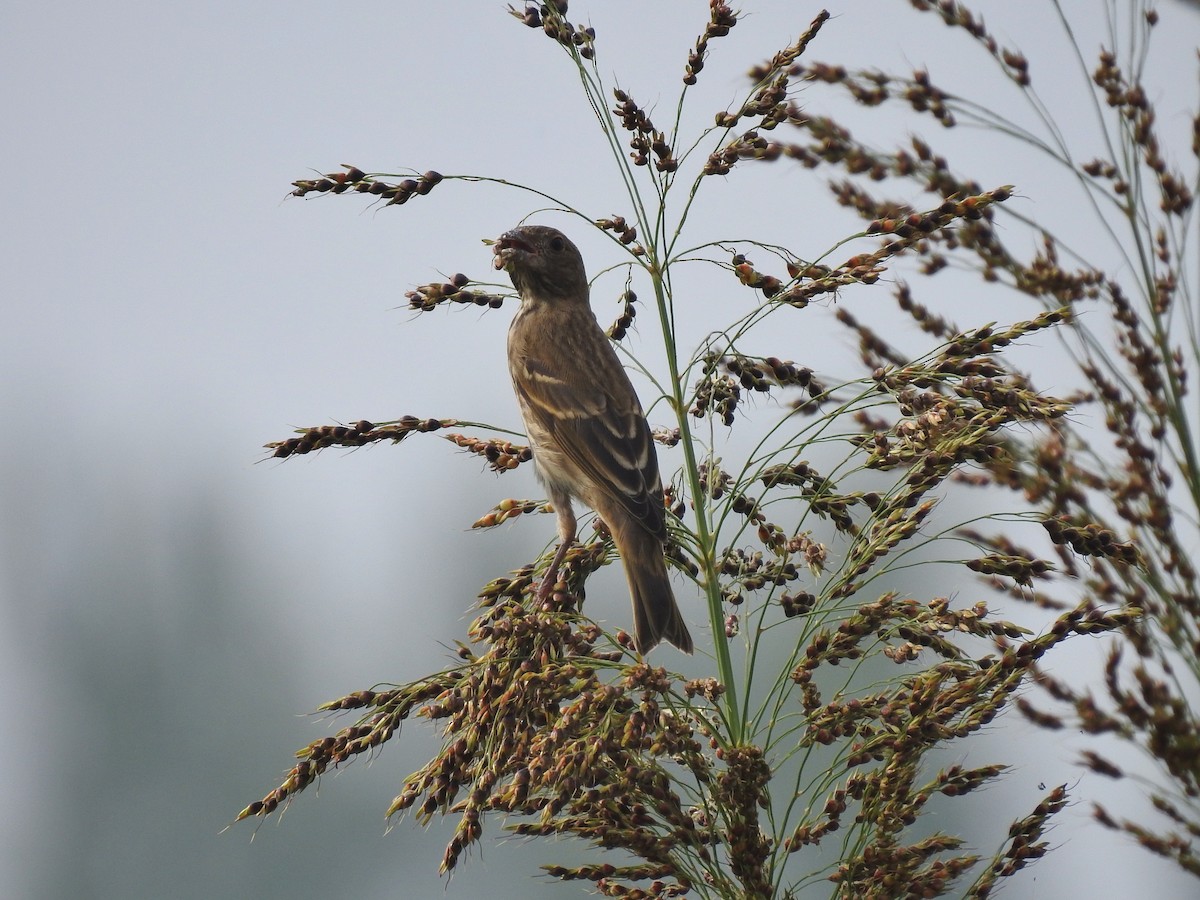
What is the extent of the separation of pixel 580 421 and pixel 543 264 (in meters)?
0.93

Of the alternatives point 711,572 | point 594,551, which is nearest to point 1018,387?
point 711,572

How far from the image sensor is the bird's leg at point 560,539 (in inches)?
133

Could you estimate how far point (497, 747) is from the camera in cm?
279

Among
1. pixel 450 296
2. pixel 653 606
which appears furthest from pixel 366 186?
pixel 653 606

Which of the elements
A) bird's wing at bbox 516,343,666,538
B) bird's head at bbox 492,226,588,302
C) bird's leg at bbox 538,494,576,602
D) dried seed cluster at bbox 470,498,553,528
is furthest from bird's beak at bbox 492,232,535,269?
dried seed cluster at bbox 470,498,553,528

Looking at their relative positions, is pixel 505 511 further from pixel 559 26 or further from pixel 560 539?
pixel 559 26

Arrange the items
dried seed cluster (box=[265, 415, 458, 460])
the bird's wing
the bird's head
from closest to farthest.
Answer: dried seed cluster (box=[265, 415, 458, 460])
the bird's wing
the bird's head

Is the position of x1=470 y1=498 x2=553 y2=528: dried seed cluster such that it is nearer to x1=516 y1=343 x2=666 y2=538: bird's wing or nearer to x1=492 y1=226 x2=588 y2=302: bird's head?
x1=516 y1=343 x2=666 y2=538: bird's wing

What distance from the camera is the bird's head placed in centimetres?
517

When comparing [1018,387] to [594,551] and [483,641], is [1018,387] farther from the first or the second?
[483,641]

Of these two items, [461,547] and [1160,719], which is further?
[461,547]

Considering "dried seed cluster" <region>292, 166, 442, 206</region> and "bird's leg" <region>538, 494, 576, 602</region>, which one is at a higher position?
"dried seed cluster" <region>292, 166, 442, 206</region>

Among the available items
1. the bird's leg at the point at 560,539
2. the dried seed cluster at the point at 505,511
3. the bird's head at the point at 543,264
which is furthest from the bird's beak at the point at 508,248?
the dried seed cluster at the point at 505,511

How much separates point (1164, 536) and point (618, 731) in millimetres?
1291
